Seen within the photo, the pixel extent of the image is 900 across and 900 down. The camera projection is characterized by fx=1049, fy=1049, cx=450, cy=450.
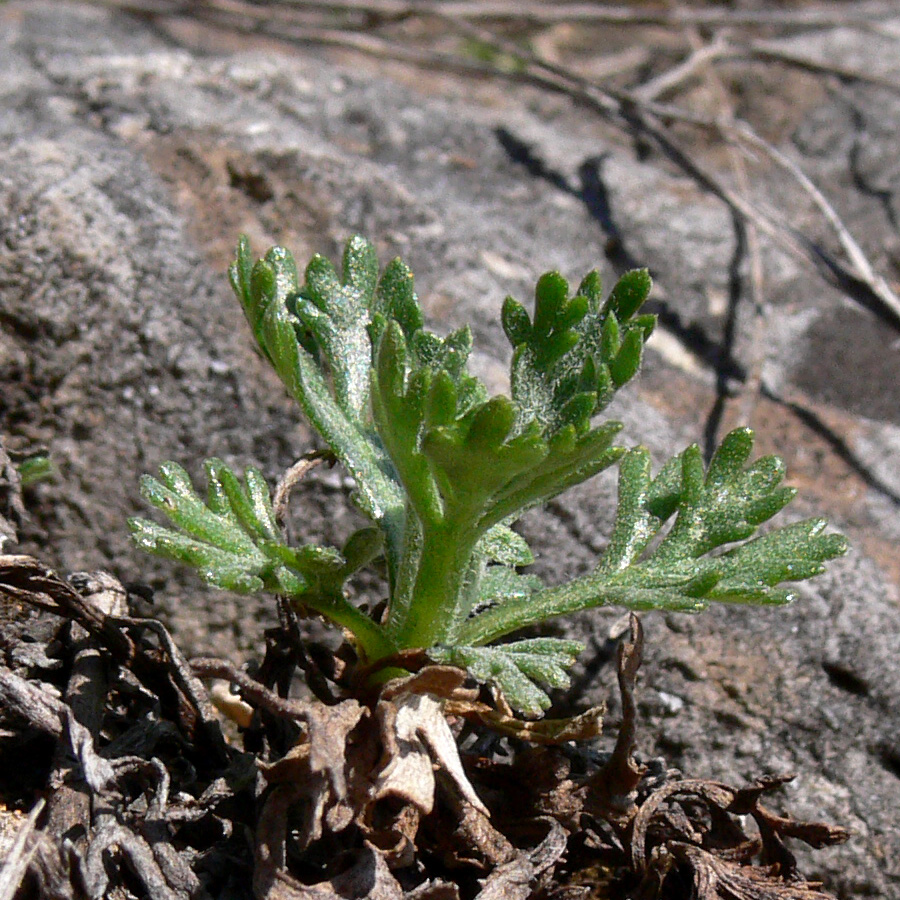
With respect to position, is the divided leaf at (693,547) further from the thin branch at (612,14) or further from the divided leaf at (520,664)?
the thin branch at (612,14)

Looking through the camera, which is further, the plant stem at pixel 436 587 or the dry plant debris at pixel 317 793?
the plant stem at pixel 436 587

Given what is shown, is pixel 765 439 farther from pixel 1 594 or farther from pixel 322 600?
pixel 1 594

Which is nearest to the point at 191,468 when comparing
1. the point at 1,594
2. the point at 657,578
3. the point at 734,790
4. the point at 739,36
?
the point at 1,594

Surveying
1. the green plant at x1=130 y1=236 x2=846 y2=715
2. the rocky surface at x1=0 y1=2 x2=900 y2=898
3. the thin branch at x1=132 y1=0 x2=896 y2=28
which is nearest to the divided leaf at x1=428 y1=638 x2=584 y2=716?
the green plant at x1=130 y1=236 x2=846 y2=715

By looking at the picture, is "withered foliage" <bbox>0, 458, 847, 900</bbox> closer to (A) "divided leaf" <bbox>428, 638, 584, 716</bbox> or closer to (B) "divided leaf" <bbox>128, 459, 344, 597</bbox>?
(A) "divided leaf" <bbox>428, 638, 584, 716</bbox>

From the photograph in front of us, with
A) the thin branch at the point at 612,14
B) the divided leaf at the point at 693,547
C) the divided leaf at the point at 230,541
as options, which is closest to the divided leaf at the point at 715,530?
the divided leaf at the point at 693,547

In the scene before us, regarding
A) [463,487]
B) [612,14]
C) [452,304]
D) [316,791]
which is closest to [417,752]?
[316,791]
